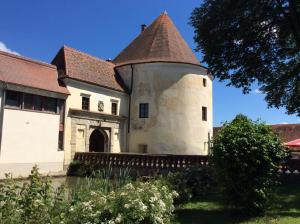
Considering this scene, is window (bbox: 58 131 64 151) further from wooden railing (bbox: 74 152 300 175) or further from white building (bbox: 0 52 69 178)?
wooden railing (bbox: 74 152 300 175)

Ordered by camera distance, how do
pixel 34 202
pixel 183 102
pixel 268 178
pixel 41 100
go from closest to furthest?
1. pixel 34 202
2. pixel 268 178
3. pixel 41 100
4. pixel 183 102

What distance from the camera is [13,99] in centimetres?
2108

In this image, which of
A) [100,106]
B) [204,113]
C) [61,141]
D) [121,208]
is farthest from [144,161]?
[121,208]

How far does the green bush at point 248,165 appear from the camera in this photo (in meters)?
9.07

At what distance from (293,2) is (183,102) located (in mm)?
15088

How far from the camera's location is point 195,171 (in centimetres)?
1344

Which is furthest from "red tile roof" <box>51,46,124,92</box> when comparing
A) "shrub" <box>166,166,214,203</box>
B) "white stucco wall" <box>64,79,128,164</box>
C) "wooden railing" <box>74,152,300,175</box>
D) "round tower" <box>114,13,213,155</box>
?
"shrub" <box>166,166,214,203</box>

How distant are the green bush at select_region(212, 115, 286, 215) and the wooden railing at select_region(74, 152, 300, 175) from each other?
9.08 metres

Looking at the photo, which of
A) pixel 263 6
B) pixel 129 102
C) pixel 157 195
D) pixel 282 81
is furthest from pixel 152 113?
pixel 157 195

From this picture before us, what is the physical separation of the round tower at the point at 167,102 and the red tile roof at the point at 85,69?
1732 mm

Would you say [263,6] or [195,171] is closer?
[195,171]

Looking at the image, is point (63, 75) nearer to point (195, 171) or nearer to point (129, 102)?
point (129, 102)

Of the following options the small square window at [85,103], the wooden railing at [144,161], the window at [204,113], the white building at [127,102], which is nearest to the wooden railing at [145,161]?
the wooden railing at [144,161]

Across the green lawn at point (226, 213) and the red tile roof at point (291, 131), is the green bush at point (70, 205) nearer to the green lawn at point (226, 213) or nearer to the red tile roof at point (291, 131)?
the green lawn at point (226, 213)
